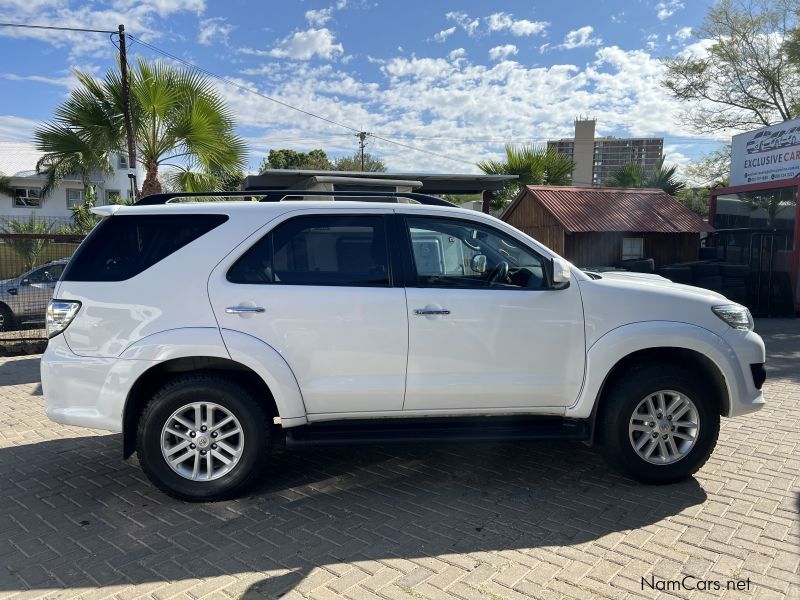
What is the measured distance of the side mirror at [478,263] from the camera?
13.0 ft

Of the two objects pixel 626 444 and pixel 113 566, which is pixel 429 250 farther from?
pixel 113 566

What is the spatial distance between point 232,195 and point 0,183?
30358mm

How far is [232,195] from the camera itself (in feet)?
13.6

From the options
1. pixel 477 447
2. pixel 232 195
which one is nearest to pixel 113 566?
pixel 232 195

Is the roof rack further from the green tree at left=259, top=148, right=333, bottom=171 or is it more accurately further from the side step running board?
the green tree at left=259, top=148, right=333, bottom=171

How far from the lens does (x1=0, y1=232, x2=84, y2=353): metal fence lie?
9211mm

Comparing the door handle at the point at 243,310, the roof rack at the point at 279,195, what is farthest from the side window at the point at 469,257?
the door handle at the point at 243,310

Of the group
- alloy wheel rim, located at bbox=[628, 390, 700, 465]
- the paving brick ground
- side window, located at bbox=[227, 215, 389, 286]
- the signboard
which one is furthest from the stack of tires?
side window, located at bbox=[227, 215, 389, 286]

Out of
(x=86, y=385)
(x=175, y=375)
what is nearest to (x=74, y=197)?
(x=86, y=385)

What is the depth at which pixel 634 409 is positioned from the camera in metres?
3.90

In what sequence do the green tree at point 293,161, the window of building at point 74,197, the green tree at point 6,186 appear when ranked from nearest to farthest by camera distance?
the green tree at point 6,186 < the window of building at point 74,197 < the green tree at point 293,161

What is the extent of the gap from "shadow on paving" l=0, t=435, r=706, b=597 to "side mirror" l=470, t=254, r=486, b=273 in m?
1.52

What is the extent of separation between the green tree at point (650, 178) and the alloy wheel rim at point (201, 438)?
24014mm

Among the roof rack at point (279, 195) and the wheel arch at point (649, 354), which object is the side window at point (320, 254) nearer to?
the roof rack at point (279, 195)
